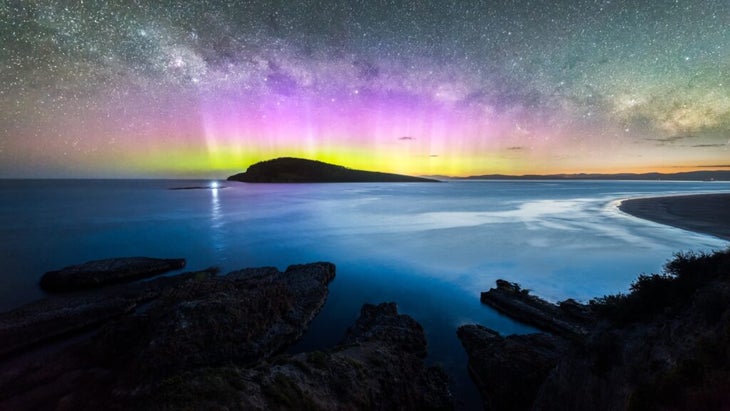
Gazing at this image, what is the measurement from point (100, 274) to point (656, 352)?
2369cm

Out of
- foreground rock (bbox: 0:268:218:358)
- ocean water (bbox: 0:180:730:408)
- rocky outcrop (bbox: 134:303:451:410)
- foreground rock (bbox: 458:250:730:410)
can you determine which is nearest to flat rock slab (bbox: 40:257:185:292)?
ocean water (bbox: 0:180:730:408)

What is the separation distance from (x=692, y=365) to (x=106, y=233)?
149ft

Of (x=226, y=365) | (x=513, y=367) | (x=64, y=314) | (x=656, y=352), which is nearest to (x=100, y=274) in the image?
(x=64, y=314)

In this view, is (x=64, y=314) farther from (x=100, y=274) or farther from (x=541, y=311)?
(x=541, y=311)

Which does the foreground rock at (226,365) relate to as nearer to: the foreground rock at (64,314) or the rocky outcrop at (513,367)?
the foreground rock at (64,314)

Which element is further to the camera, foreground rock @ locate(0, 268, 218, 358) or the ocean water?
the ocean water

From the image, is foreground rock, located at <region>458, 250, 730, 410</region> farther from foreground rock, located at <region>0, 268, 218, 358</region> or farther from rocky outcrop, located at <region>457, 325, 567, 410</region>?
foreground rock, located at <region>0, 268, 218, 358</region>

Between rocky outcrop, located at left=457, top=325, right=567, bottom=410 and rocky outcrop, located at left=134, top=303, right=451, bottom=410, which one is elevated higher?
rocky outcrop, located at left=134, top=303, right=451, bottom=410

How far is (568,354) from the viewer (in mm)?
6055

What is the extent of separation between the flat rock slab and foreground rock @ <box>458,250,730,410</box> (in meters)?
20.7

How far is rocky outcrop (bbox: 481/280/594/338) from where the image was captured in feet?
37.5

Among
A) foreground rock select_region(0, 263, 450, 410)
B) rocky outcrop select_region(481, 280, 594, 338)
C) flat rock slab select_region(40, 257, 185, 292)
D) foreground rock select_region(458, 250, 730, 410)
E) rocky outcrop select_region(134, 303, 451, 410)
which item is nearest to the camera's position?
foreground rock select_region(458, 250, 730, 410)

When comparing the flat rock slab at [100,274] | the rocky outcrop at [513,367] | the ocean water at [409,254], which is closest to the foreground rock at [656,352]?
the rocky outcrop at [513,367]

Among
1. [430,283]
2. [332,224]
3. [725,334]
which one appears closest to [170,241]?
[332,224]
